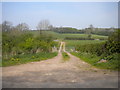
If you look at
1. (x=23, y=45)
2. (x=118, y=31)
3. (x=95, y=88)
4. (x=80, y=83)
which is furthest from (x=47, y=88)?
(x=23, y=45)

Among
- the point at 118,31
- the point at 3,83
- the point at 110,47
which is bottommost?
the point at 3,83

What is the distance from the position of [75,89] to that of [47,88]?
781mm

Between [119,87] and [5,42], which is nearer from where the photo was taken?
[119,87]

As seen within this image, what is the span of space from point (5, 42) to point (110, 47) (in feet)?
25.9

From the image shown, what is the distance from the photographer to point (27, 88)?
3918mm

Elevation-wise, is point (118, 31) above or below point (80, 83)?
above

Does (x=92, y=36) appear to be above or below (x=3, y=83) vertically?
above

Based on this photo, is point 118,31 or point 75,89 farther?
point 118,31

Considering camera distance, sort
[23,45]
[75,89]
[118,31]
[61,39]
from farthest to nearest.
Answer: [61,39]
[23,45]
[118,31]
[75,89]

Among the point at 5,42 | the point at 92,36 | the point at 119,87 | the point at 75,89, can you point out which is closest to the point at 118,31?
the point at 119,87

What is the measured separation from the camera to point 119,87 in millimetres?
3881

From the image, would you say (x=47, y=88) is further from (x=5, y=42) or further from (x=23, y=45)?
(x=23, y=45)

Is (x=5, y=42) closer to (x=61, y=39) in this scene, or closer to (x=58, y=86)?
(x=58, y=86)

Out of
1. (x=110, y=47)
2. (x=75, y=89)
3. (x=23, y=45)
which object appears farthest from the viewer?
(x=23, y=45)
